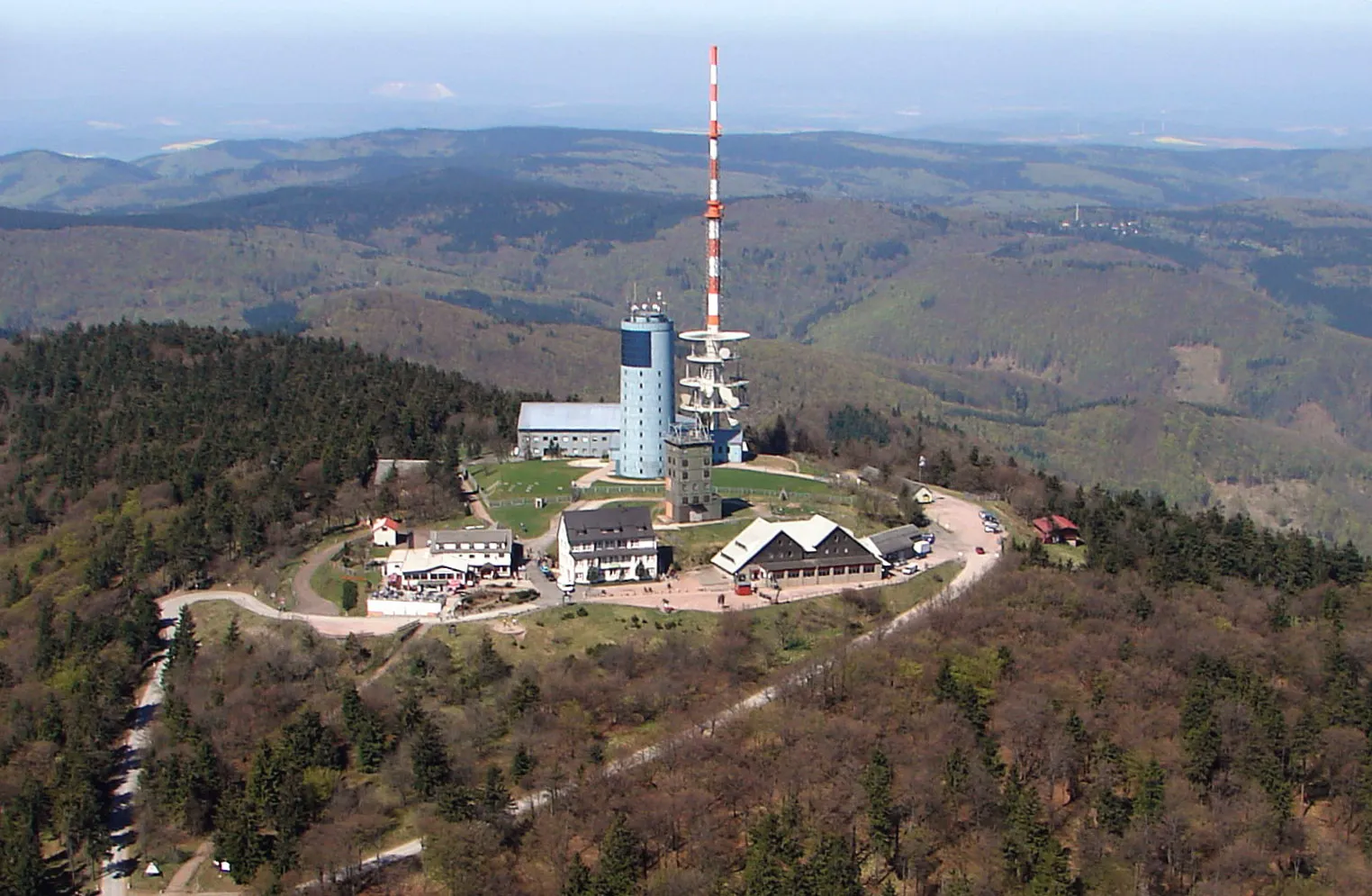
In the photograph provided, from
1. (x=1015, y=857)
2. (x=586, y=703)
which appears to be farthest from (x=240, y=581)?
(x=1015, y=857)

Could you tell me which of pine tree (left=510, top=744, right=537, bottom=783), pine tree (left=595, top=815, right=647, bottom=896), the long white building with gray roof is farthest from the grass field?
pine tree (left=595, top=815, right=647, bottom=896)

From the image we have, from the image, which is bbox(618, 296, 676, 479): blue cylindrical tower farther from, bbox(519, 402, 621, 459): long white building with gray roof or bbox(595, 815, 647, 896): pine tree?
bbox(595, 815, 647, 896): pine tree

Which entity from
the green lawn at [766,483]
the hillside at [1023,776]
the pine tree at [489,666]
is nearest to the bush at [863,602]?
the hillside at [1023,776]

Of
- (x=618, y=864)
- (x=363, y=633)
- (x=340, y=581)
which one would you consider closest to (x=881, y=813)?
(x=618, y=864)

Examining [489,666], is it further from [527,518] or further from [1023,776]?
[1023,776]

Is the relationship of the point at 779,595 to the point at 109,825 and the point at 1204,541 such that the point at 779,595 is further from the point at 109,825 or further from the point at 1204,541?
the point at 109,825

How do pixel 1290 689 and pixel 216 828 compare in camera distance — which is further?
pixel 1290 689
